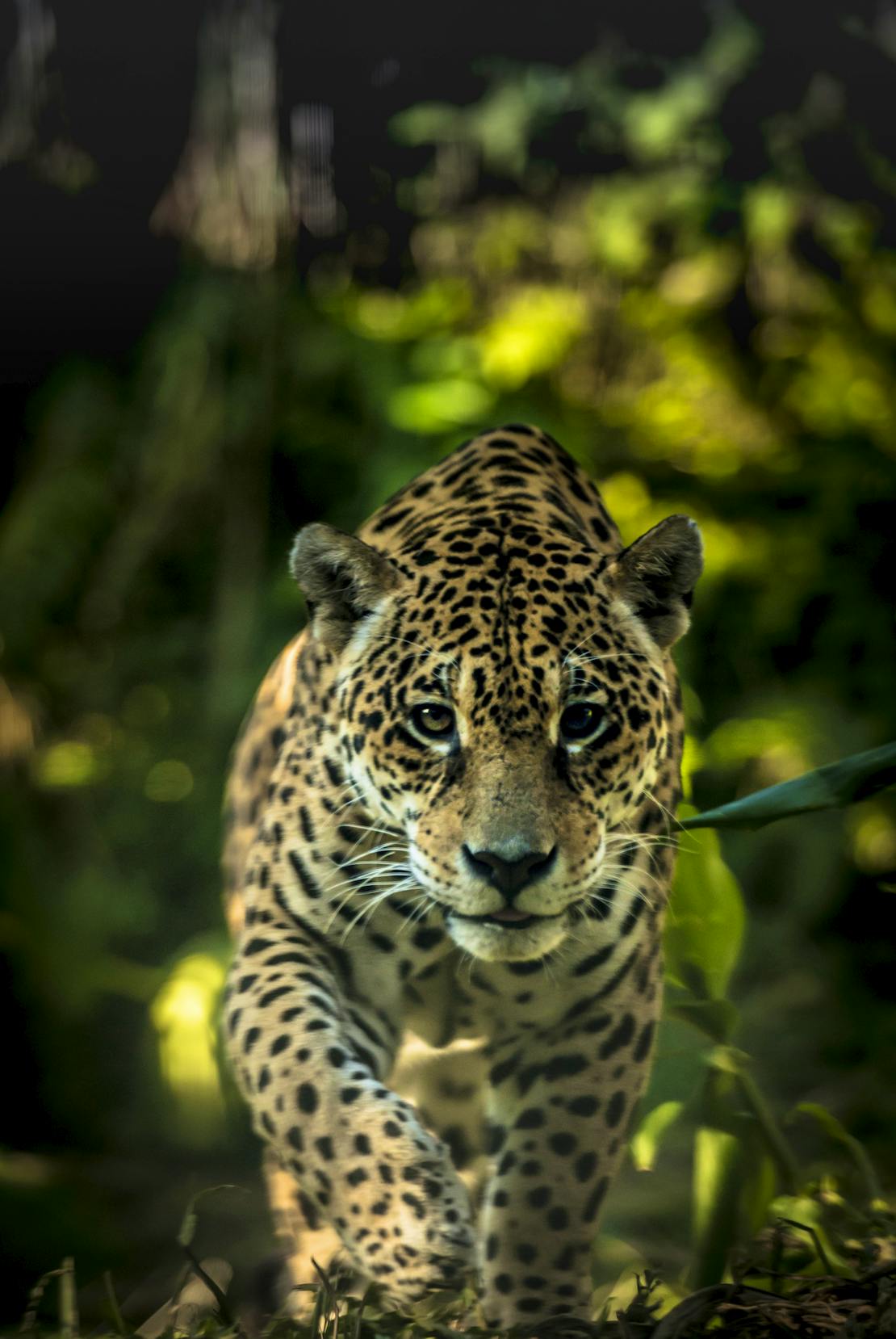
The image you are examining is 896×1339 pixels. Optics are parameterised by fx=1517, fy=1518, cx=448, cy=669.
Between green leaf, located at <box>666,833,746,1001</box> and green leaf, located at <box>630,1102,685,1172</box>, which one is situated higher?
green leaf, located at <box>666,833,746,1001</box>

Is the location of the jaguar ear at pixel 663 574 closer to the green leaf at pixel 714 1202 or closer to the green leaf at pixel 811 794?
the green leaf at pixel 811 794

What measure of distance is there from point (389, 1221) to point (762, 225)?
5.09 m

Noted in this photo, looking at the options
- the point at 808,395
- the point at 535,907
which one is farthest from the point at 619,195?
the point at 535,907

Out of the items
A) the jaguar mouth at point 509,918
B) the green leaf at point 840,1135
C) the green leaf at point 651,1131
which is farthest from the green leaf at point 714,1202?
the jaguar mouth at point 509,918

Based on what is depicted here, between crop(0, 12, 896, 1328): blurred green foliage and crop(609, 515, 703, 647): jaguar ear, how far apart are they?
2.92 meters

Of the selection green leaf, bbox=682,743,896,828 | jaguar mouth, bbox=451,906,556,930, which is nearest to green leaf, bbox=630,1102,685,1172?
jaguar mouth, bbox=451,906,556,930

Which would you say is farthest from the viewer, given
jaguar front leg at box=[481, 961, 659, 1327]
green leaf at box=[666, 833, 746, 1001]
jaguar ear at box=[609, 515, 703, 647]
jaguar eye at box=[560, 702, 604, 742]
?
green leaf at box=[666, 833, 746, 1001]

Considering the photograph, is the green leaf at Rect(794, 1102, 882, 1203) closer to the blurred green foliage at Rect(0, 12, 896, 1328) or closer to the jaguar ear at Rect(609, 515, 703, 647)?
the jaguar ear at Rect(609, 515, 703, 647)

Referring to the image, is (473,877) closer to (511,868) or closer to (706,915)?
(511,868)

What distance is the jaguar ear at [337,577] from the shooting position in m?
2.80

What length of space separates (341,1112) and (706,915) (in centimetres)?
92

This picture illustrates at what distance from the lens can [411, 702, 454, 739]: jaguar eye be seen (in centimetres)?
265

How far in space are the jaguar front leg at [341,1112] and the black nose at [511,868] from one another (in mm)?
414

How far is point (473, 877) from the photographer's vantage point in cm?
244
